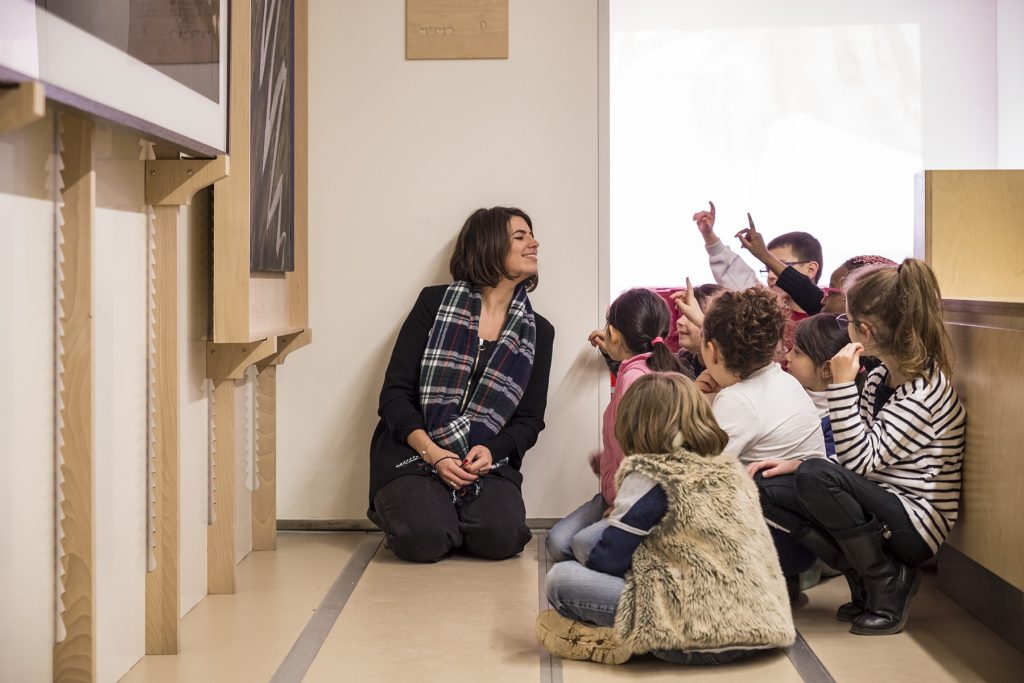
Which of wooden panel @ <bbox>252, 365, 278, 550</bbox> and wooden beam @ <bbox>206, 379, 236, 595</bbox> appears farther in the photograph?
wooden panel @ <bbox>252, 365, 278, 550</bbox>

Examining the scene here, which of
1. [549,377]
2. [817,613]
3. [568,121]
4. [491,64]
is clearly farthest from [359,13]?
[817,613]

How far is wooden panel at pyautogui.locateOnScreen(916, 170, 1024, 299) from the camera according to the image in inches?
99.5

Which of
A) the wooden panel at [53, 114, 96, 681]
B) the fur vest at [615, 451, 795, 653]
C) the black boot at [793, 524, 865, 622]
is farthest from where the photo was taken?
the black boot at [793, 524, 865, 622]

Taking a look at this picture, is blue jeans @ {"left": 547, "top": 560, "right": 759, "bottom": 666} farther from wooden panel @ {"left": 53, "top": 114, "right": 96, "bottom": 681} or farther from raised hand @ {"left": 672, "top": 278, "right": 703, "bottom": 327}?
raised hand @ {"left": 672, "top": 278, "right": 703, "bottom": 327}

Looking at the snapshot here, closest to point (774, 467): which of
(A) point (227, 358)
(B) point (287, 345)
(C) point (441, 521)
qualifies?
(C) point (441, 521)

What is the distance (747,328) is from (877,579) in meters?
0.64

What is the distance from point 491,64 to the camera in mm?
3271

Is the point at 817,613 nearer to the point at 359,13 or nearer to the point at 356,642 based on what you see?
the point at 356,642

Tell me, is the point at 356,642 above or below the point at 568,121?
below

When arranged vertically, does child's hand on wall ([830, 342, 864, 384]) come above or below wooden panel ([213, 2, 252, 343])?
below

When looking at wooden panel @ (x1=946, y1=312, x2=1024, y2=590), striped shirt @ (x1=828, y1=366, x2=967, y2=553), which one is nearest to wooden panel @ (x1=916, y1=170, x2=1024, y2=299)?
wooden panel @ (x1=946, y1=312, x2=1024, y2=590)

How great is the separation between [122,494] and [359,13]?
191 cm

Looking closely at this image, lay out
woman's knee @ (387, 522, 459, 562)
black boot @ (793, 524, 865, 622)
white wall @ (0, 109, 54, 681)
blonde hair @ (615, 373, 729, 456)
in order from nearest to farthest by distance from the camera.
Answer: white wall @ (0, 109, 54, 681), blonde hair @ (615, 373, 729, 456), black boot @ (793, 524, 865, 622), woman's knee @ (387, 522, 459, 562)

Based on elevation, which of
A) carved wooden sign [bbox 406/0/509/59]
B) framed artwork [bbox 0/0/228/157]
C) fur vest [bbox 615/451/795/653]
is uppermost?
carved wooden sign [bbox 406/0/509/59]
